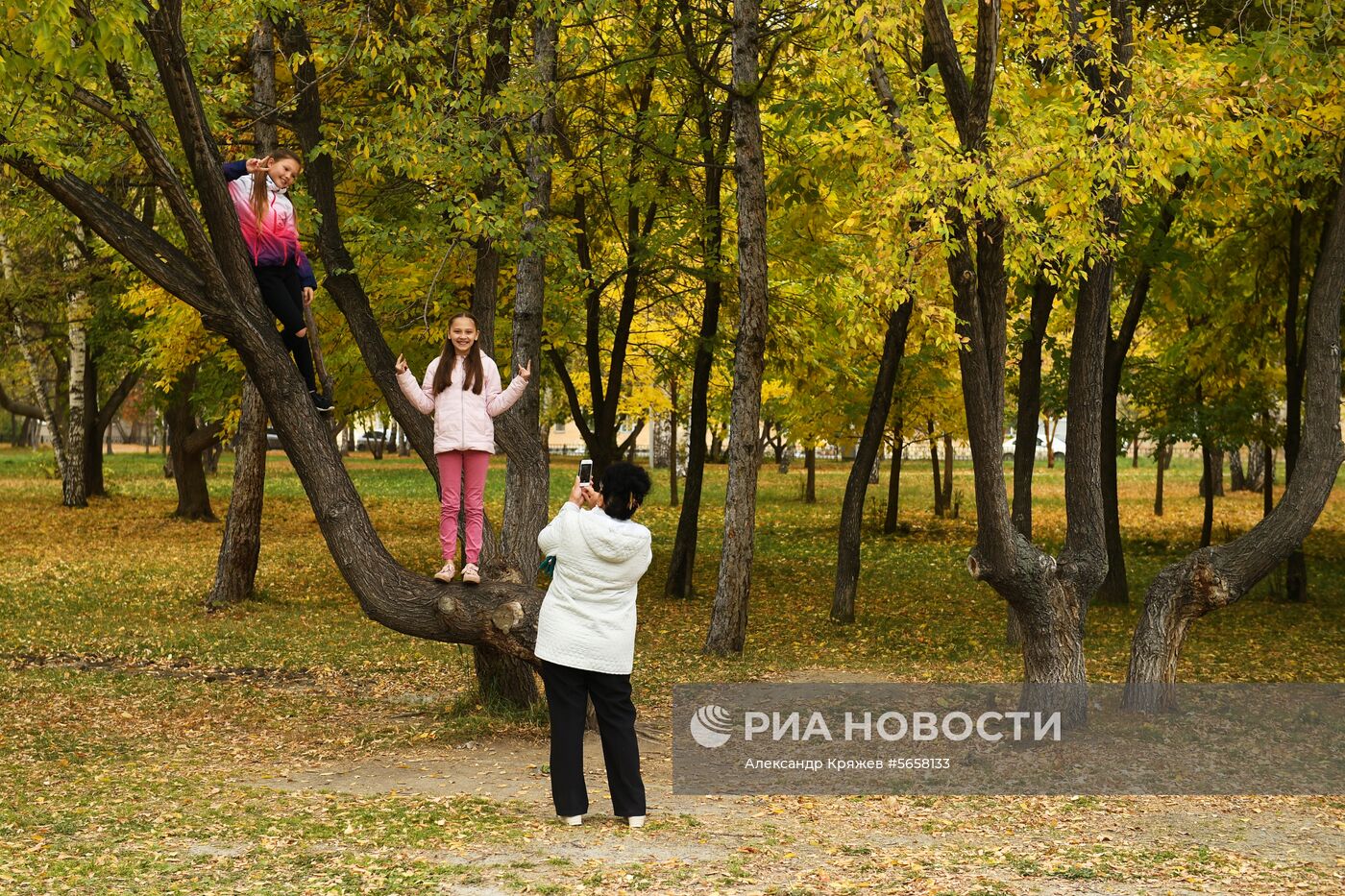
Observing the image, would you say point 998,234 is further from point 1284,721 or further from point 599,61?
point 599,61

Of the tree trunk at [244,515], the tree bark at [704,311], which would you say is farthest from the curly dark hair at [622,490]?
the tree trunk at [244,515]

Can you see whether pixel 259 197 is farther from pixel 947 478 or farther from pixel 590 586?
pixel 947 478

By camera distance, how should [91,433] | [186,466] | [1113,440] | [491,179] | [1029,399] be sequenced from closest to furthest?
[491,179], [1029,399], [1113,440], [186,466], [91,433]

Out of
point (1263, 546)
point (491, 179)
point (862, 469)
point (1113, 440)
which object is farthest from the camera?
point (1113, 440)

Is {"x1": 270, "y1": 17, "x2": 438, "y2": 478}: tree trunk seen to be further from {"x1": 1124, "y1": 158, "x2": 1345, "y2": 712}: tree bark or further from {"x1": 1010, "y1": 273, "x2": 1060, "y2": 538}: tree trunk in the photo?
{"x1": 1010, "y1": 273, "x2": 1060, "y2": 538}: tree trunk

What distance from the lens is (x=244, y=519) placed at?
17.5 metres

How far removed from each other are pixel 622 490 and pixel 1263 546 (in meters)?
5.32

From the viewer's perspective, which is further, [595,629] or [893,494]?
[893,494]

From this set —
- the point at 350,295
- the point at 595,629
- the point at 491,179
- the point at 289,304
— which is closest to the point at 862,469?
the point at 491,179

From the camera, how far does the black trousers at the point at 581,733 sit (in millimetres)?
7109

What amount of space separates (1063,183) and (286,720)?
23.0 feet

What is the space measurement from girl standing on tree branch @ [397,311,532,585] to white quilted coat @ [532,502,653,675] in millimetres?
1685

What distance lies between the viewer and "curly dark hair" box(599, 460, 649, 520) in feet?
23.2

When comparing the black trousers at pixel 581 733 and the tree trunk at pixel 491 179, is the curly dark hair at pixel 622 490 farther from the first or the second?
the tree trunk at pixel 491 179
